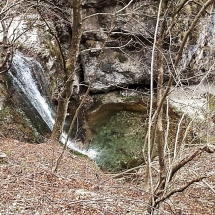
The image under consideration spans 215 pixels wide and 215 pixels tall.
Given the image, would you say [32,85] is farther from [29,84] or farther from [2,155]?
[2,155]

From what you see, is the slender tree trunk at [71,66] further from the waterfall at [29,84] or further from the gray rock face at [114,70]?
the gray rock face at [114,70]

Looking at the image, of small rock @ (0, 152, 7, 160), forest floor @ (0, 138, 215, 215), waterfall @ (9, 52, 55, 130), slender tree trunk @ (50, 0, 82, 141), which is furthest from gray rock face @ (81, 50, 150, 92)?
small rock @ (0, 152, 7, 160)

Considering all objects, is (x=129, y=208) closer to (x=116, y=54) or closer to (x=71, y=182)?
(x=71, y=182)

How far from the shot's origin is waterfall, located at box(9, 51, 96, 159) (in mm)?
10086

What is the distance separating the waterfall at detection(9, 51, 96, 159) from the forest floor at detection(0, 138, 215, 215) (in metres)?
2.79

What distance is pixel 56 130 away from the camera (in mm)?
8820

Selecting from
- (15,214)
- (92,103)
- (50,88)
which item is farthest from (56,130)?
(15,214)

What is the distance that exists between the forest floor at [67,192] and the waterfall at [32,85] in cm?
279

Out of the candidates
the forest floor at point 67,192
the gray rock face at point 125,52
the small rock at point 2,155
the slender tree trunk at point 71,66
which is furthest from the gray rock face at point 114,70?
the small rock at point 2,155

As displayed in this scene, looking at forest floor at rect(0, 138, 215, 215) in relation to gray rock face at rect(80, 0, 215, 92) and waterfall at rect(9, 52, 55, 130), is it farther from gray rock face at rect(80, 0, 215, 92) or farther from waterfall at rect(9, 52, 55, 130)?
gray rock face at rect(80, 0, 215, 92)

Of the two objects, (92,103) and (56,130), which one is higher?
(56,130)

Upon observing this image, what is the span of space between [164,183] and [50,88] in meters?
8.26

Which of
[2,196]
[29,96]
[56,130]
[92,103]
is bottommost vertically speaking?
[92,103]

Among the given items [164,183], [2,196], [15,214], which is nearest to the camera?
[164,183]
